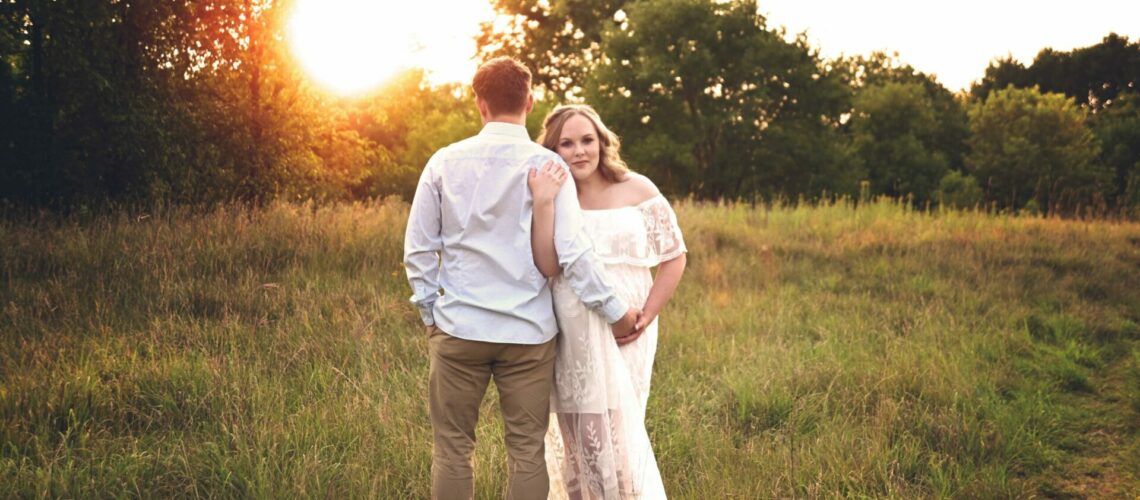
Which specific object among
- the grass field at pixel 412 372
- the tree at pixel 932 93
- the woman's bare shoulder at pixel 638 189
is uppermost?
the tree at pixel 932 93

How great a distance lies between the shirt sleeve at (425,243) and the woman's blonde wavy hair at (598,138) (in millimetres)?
759

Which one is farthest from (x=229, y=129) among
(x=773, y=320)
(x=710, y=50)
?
(x=710, y=50)

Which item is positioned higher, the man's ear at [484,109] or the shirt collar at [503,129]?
the man's ear at [484,109]

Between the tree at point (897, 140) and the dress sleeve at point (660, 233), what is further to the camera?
the tree at point (897, 140)

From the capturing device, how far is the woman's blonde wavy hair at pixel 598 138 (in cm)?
338

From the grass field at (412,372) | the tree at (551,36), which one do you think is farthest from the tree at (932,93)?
the grass field at (412,372)

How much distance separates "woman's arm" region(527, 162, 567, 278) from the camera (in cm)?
271

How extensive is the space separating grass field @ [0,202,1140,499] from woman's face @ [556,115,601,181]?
65.1 inches

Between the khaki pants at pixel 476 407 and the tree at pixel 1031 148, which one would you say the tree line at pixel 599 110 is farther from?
the khaki pants at pixel 476 407

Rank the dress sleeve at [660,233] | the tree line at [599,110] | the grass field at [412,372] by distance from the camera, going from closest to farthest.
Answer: the dress sleeve at [660,233] → the grass field at [412,372] → the tree line at [599,110]

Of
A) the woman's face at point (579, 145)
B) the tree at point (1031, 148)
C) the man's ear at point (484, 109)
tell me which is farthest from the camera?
the tree at point (1031, 148)

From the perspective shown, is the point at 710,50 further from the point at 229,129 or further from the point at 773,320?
the point at 773,320

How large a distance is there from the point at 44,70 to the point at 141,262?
427 cm

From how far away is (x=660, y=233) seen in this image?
346 centimetres
